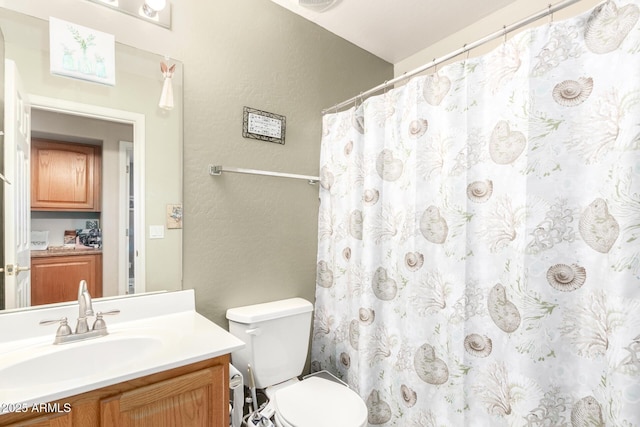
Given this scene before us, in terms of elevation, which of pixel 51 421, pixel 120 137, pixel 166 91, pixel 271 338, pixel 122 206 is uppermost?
pixel 166 91

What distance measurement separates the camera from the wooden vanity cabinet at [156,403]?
32.2 inches

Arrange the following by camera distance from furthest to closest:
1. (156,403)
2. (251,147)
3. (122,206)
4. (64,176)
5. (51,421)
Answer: (251,147) < (122,206) < (64,176) < (156,403) < (51,421)

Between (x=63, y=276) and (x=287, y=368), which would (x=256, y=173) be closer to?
(x=63, y=276)

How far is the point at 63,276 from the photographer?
3.99ft

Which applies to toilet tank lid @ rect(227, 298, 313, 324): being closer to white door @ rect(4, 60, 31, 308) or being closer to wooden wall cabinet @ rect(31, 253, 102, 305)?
wooden wall cabinet @ rect(31, 253, 102, 305)

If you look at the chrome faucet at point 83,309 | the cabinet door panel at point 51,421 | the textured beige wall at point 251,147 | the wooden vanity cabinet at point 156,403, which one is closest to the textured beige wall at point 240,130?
the textured beige wall at point 251,147

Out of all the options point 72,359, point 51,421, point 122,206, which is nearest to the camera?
point 51,421

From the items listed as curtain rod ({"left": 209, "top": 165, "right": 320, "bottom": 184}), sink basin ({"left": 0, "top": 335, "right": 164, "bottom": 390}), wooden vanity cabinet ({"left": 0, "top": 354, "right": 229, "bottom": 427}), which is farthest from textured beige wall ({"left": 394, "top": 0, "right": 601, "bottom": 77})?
sink basin ({"left": 0, "top": 335, "right": 164, "bottom": 390})

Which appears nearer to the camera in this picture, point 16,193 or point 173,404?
point 173,404

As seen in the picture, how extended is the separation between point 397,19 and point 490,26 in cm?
54

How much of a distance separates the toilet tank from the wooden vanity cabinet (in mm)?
438

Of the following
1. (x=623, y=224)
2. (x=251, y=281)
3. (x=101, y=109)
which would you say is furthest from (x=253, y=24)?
(x=623, y=224)

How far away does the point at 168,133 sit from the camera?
56.1 inches

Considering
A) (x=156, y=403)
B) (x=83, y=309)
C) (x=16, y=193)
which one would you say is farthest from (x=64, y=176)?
(x=156, y=403)
